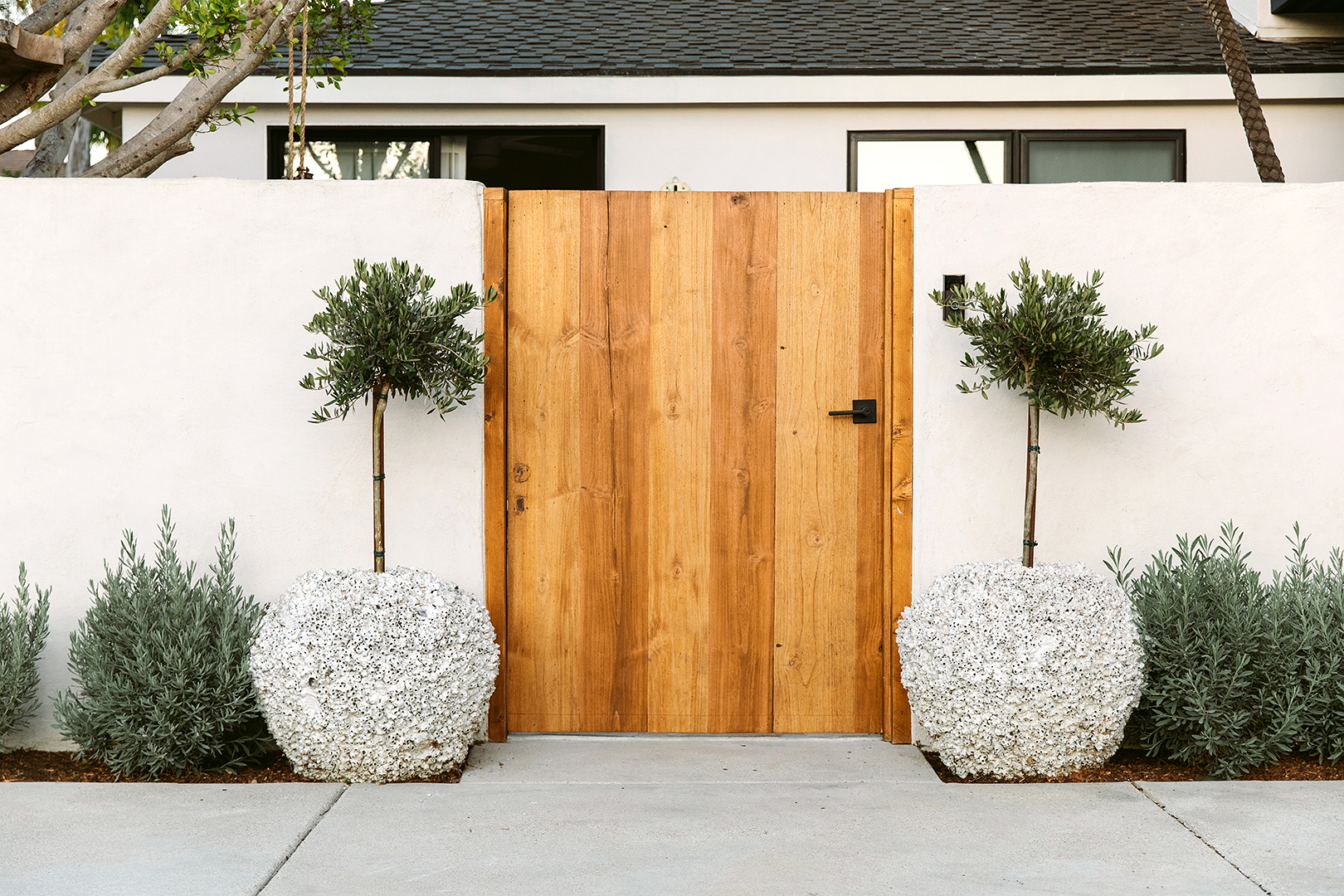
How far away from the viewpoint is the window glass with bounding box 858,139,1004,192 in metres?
7.58

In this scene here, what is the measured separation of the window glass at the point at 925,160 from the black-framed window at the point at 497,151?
5.95 feet

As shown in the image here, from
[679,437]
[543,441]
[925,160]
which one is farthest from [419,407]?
[925,160]

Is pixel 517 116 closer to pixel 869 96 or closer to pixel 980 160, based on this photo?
pixel 869 96

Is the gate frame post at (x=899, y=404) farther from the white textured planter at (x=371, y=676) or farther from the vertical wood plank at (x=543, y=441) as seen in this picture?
the white textured planter at (x=371, y=676)

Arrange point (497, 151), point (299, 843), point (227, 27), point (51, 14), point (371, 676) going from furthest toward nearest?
point (497, 151), point (51, 14), point (227, 27), point (371, 676), point (299, 843)

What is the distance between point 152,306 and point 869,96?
4882 millimetres

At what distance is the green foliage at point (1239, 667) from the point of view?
3828mm

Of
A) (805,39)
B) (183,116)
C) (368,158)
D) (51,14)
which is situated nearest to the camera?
(51,14)

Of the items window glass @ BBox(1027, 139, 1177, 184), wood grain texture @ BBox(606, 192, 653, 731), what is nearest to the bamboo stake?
wood grain texture @ BBox(606, 192, 653, 731)

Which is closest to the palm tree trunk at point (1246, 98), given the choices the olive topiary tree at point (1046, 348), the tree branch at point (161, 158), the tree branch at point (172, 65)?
the olive topiary tree at point (1046, 348)

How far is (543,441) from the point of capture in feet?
14.0

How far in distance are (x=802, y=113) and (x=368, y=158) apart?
304cm

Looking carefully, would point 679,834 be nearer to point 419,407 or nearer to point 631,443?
point 631,443

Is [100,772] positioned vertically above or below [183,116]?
below
